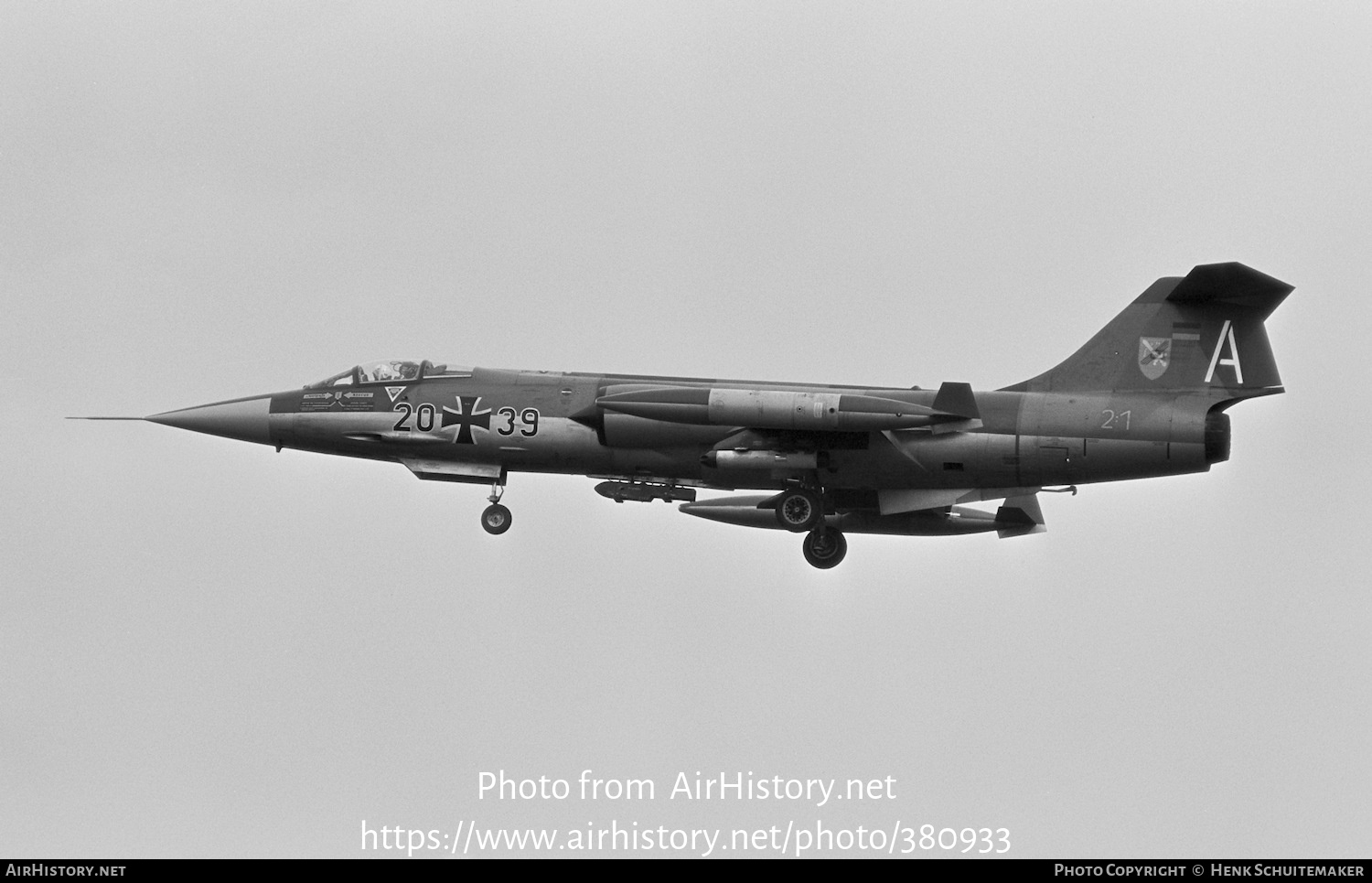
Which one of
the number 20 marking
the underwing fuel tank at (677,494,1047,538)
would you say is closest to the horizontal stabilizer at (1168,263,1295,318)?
the underwing fuel tank at (677,494,1047,538)

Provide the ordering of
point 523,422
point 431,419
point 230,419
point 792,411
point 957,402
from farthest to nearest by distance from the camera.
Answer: point 230,419 → point 431,419 → point 523,422 → point 957,402 → point 792,411

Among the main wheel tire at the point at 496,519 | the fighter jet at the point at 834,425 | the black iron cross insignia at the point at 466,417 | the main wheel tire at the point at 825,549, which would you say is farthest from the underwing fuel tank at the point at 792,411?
the main wheel tire at the point at 496,519

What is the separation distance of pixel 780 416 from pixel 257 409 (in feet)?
31.0

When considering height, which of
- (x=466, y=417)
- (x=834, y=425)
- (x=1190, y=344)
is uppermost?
(x=466, y=417)

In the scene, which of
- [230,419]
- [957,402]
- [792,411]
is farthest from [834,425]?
Answer: [230,419]

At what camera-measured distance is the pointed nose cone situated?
37.3 m

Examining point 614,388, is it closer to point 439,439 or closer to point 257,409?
point 439,439

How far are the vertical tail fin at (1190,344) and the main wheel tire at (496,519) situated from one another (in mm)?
8283

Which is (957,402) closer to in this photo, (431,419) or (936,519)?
(936,519)

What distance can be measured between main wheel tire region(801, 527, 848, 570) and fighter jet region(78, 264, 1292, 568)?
0.03 metres

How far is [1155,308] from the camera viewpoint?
3397 centimetres

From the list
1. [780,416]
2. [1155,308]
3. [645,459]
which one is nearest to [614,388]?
[645,459]

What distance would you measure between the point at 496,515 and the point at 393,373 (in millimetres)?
2861

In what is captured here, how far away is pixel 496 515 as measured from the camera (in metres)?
36.3
